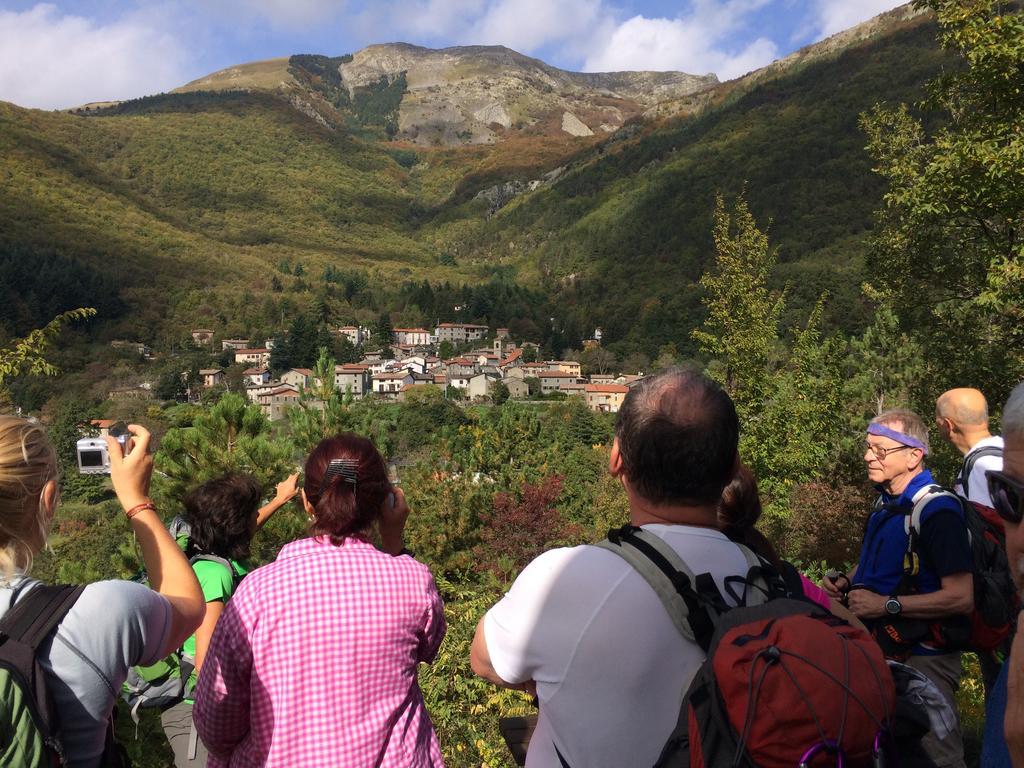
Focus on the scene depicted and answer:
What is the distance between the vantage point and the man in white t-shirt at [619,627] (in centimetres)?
120

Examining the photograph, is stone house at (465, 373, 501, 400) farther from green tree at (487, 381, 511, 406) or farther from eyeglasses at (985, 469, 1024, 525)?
eyeglasses at (985, 469, 1024, 525)

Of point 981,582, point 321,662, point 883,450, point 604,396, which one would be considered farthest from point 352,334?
point 321,662

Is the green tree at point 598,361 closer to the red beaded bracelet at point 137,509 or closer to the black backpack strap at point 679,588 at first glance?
the red beaded bracelet at point 137,509

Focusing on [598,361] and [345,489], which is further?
[598,361]

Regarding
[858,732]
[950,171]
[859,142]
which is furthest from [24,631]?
[859,142]

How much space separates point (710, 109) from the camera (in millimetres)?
158125

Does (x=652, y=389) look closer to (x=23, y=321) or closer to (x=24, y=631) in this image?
(x=24, y=631)

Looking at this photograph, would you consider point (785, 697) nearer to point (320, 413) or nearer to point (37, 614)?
point (37, 614)

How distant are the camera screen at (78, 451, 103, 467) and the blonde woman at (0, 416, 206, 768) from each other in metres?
0.72

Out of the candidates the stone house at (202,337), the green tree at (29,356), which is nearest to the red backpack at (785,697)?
the green tree at (29,356)

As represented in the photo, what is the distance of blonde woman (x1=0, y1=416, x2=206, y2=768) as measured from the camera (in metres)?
1.21

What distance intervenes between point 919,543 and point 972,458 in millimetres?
591

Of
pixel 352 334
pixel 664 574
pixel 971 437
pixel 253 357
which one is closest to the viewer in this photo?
pixel 664 574

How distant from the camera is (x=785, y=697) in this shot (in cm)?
100
